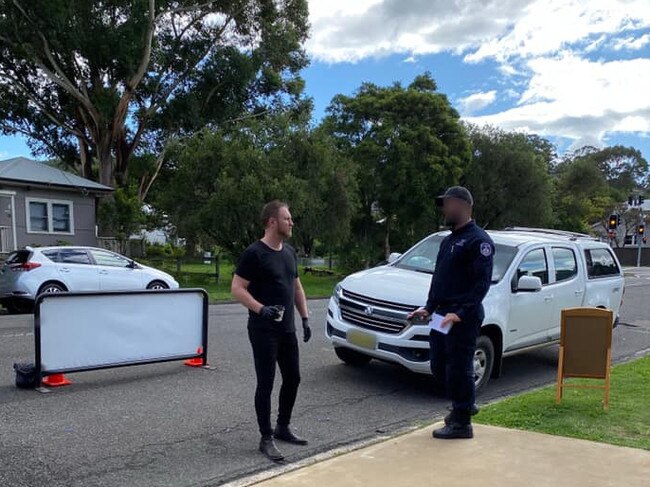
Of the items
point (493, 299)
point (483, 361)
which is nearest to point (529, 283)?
point (493, 299)

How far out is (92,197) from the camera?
24969 millimetres

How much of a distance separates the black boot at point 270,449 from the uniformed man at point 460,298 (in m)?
1.34

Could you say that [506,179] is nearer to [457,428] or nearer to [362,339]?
[362,339]

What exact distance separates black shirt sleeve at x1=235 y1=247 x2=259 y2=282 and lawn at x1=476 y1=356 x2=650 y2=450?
8.47 feet

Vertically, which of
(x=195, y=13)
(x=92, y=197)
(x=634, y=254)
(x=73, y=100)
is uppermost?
(x=195, y=13)

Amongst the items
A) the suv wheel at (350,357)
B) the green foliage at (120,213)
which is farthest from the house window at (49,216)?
the suv wheel at (350,357)

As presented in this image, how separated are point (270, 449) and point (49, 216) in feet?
71.2

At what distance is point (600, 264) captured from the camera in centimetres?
909

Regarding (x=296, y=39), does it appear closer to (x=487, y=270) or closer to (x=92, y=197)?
(x=92, y=197)

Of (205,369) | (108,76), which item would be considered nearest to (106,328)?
(205,369)

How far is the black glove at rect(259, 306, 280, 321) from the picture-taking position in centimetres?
435

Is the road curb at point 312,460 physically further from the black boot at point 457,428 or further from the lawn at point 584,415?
the lawn at point 584,415

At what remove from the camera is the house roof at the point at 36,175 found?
22.1 meters

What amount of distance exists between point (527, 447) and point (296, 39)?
102 feet
